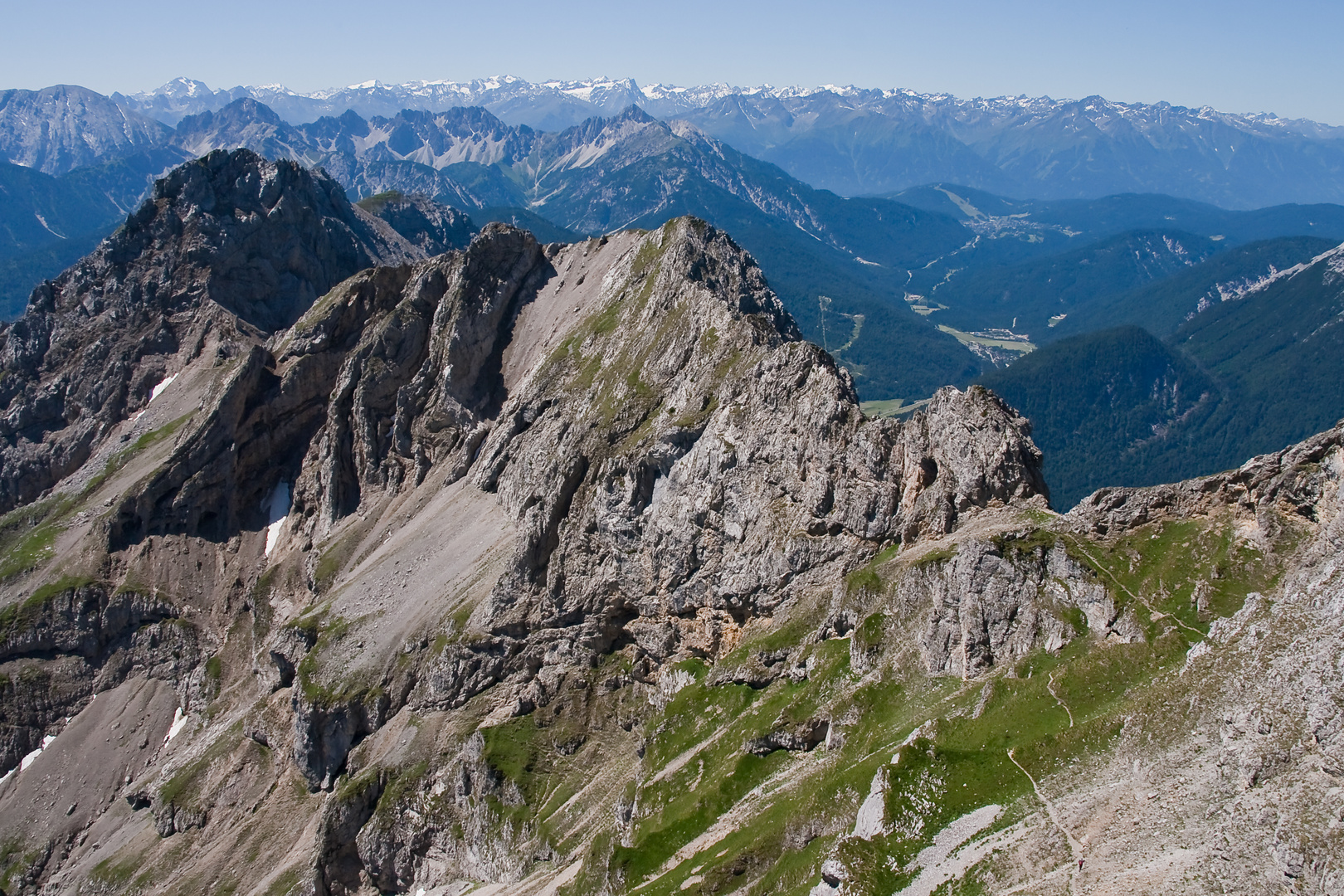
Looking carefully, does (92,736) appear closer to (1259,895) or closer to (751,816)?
(751,816)

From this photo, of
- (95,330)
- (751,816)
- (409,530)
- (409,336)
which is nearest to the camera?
(751,816)

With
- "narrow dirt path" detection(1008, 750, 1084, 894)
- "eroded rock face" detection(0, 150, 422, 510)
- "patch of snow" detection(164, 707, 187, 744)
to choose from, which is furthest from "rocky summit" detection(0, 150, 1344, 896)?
"eroded rock face" detection(0, 150, 422, 510)

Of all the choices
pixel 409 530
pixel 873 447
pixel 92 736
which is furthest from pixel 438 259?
pixel 873 447

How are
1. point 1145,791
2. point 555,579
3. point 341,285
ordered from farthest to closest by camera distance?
1. point 341,285
2. point 555,579
3. point 1145,791

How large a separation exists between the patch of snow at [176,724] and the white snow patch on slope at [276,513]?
30.1 metres

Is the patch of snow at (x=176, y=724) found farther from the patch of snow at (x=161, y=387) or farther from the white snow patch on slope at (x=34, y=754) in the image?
the patch of snow at (x=161, y=387)

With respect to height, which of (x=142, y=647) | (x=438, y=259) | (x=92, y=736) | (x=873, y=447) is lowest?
(x=92, y=736)

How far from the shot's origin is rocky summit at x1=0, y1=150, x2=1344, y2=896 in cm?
4747

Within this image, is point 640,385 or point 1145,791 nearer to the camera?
point 1145,791

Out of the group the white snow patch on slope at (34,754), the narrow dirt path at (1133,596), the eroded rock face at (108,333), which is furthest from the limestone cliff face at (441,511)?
the white snow patch on slope at (34,754)

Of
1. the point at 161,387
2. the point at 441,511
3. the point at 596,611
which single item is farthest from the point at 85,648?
the point at 596,611

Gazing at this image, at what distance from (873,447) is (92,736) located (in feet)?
410

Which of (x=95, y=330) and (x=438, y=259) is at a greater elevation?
(x=438, y=259)

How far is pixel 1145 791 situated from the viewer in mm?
43031
